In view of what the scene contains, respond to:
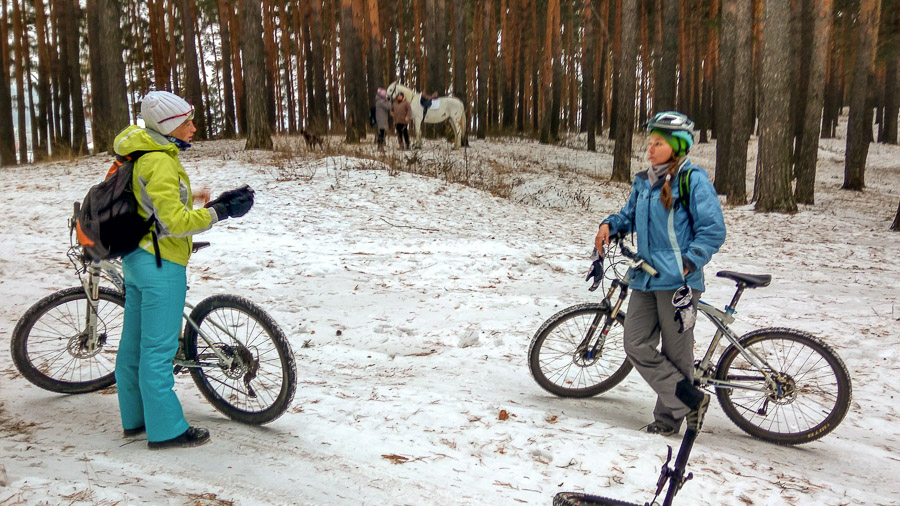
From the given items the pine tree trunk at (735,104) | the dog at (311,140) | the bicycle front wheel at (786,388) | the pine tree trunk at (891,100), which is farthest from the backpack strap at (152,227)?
the pine tree trunk at (891,100)

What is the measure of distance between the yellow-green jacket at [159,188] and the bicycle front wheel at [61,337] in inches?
46.5

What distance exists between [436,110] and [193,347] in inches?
604

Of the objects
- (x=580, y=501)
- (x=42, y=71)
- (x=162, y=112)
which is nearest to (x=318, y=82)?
(x=42, y=71)

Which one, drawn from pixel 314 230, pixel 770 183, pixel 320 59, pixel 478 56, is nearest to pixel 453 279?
pixel 314 230

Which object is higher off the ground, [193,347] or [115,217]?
[115,217]

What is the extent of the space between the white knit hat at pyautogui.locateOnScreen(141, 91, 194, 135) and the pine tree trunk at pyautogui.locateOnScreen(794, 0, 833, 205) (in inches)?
567

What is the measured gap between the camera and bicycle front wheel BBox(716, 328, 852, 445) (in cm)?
391

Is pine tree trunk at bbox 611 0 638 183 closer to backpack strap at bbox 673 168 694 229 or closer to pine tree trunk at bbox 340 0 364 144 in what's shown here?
pine tree trunk at bbox 340 0 364 144

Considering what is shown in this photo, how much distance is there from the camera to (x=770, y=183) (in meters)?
12.8

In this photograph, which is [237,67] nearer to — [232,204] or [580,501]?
[232,204]

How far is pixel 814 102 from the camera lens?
13.7 metres

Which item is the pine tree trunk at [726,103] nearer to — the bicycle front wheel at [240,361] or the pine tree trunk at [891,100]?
the pine tree trunk at [891,100]

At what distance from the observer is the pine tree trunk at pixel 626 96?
53.4 feet

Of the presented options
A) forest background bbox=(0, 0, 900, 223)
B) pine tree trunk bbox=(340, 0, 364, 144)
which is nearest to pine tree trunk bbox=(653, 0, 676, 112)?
forest background bbox=(0, 0, 900, 223)
